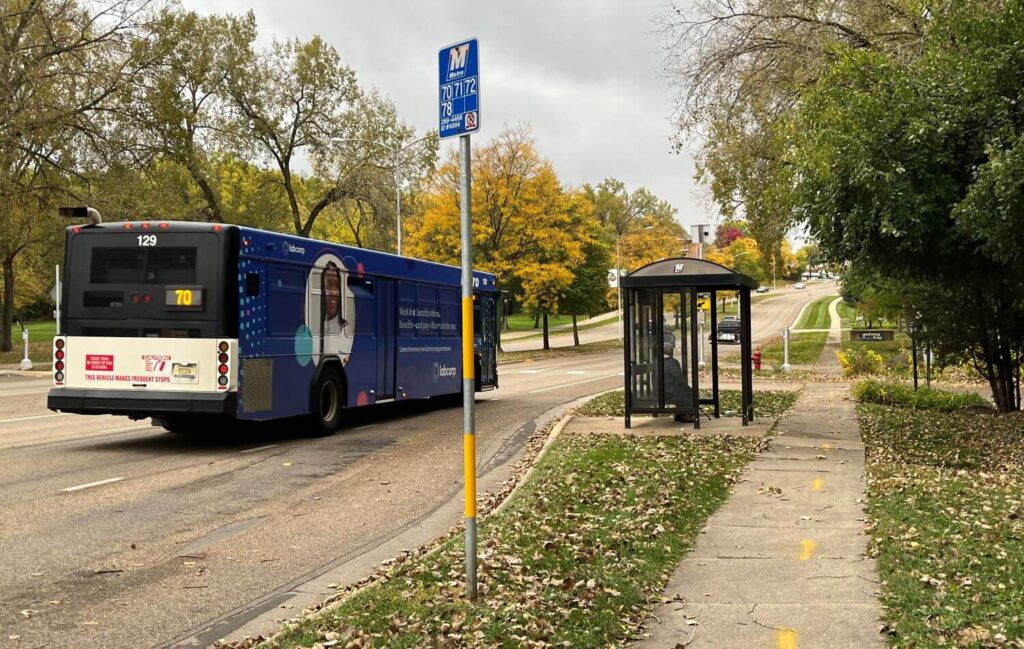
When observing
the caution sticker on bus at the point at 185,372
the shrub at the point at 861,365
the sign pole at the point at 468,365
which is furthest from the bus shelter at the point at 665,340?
the shrub at the point at 861,365

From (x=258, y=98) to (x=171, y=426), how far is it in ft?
101

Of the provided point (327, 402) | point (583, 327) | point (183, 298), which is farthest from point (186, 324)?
point (583, 327)

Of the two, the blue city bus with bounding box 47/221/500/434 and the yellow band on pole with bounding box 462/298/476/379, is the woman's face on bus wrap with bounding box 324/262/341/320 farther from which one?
the yellow band on pole with bounding box 462/298/476/379


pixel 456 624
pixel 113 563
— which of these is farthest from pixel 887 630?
pixel 113 563

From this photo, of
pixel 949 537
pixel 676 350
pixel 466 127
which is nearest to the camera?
pixel 466 127

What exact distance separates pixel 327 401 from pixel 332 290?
5.76 feet

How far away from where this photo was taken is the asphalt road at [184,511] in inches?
238

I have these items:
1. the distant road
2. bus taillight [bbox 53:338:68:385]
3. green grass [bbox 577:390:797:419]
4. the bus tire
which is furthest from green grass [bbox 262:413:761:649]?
the distant road

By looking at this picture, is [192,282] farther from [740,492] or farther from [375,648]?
[375,648]

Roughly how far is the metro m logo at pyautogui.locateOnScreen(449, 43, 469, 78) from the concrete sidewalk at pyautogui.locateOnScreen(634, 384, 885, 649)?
342cm

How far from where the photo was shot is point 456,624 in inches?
211

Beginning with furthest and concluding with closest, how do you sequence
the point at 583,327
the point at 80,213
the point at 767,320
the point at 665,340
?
the point at 767,320 < the point at 583,327 < the point at 665,340 < the point at 80,213

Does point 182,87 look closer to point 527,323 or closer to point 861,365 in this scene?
point 861,365

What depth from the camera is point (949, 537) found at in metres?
7.23
